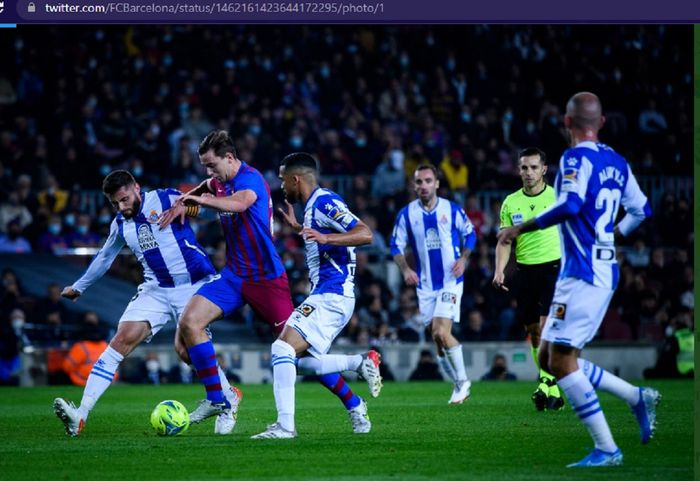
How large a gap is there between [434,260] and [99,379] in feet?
17.1

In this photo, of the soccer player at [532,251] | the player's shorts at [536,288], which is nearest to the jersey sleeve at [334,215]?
the soccer player at [532,251]

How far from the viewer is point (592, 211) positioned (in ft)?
26.2

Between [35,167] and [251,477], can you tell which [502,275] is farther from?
[35,167]

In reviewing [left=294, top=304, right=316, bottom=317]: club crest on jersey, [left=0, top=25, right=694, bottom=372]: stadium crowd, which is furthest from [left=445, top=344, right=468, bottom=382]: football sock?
[left=0, top=25, right=694, bottom=372]: stadium crowd

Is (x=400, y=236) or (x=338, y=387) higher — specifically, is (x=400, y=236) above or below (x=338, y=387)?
above

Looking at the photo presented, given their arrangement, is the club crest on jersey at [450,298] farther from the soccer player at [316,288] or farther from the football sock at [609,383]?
the football sock at [609,383]

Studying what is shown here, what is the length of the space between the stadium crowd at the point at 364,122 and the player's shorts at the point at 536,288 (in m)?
7.69

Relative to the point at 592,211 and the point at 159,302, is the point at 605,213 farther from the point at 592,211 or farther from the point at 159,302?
the point at 159,302

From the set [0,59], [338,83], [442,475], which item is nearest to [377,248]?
[338,83]

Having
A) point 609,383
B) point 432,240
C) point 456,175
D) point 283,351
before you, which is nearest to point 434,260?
point 432,240

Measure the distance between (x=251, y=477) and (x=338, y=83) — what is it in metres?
20.4

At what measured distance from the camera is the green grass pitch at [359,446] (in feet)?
25.3

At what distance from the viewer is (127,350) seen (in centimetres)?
1105

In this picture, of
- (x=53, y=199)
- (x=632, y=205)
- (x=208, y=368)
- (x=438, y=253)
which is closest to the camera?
(x=632, y=205)
